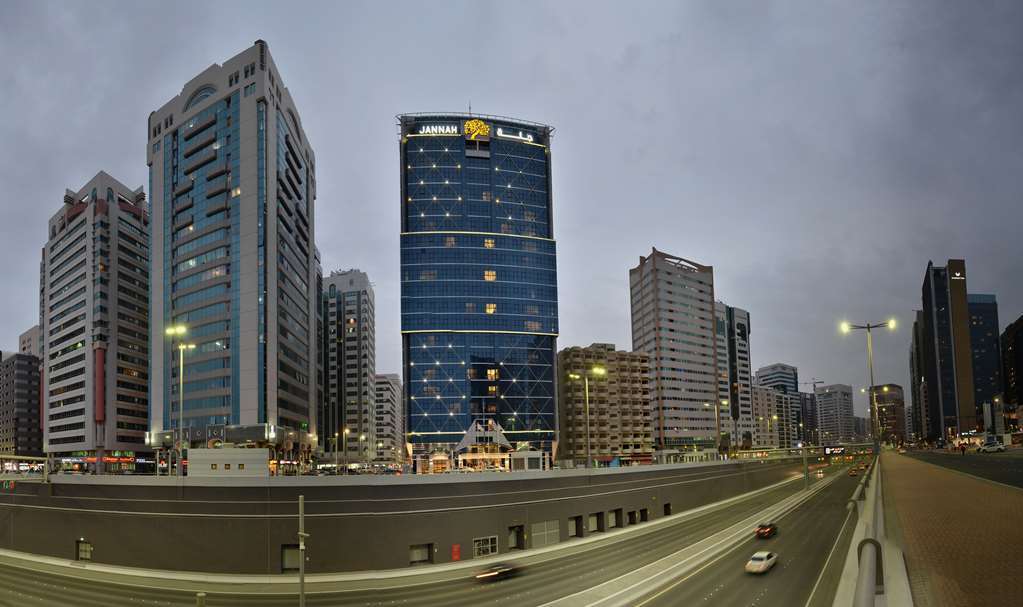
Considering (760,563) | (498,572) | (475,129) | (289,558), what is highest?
(475,129)

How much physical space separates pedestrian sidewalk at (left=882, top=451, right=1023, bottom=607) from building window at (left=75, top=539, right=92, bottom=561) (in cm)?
5798

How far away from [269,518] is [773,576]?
35.1 metres

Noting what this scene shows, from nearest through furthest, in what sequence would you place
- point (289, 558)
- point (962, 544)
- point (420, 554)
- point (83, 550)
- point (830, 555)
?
point (962, 544) < point (289, 558) < point (420, 554) < point (830, 555) < point (83, 550)

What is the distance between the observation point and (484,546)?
178 feet

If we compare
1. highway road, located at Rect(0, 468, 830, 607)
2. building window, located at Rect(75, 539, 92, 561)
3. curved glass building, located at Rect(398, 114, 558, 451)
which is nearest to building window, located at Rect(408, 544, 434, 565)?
highway road, located at Rect(0, 468, 830, 607)

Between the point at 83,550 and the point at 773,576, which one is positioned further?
the point at 83,550

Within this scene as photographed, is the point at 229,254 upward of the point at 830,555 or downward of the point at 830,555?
upward

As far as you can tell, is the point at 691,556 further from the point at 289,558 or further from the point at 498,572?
the point at 289,558

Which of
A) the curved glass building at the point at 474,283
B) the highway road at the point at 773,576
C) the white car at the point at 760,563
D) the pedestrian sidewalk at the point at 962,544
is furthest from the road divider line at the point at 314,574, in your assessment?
the curved glass building at the point at 474,283

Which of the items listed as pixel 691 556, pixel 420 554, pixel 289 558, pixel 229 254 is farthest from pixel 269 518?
pixel 229 254

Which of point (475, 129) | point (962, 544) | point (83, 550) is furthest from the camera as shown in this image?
point (475, 129)

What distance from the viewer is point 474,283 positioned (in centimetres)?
17462

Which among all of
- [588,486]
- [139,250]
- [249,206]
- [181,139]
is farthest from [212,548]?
[139,250]

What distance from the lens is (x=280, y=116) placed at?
438 ft
